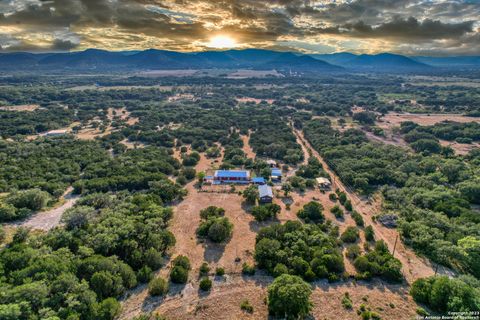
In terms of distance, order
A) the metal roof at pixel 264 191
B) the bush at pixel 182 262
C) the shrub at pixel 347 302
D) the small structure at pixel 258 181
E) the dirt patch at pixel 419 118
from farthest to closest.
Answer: the dirt patch at pixel 419 118 < the small structure at pixel 258 181 < the metal roof at pixel 264 191 < the bush at pixel 182 262 < the shrub at pixel 347 302

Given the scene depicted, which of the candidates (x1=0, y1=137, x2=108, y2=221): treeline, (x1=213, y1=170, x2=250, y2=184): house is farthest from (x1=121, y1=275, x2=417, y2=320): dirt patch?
(x1=0, y1=137, x2=108, y2=221): treeline

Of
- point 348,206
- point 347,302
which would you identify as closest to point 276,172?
point 348,206

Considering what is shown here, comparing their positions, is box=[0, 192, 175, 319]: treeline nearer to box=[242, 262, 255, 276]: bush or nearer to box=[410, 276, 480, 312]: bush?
box=[242, 262, 255, 276]: bush

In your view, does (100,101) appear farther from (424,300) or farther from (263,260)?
(424,300)

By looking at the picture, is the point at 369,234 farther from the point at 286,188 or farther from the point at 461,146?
the point at 461,146

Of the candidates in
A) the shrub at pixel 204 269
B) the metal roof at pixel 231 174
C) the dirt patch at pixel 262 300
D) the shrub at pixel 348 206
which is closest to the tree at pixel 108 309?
the dirt patch at pixel 262 300

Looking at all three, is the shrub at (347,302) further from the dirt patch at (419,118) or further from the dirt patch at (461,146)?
the dirt patch at (419,118)

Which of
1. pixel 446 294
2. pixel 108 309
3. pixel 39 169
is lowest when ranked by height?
pixel 446 294
